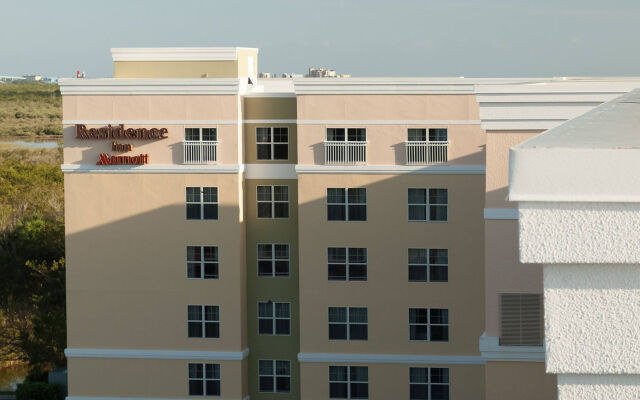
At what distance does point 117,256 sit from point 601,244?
3466 cm

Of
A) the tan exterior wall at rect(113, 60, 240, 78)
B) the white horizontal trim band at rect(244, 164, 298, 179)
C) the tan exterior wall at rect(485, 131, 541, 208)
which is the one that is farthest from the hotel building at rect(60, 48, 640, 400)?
the tan exterior wall at rect(485, 131, 541, 208)

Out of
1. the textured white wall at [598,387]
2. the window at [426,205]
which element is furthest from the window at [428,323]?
the textured white wall at [598,387]

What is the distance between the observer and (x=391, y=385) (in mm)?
39281

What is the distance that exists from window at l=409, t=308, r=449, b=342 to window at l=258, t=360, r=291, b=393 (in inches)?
213

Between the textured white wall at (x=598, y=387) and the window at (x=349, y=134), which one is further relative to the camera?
the window at (x=349, y=134)

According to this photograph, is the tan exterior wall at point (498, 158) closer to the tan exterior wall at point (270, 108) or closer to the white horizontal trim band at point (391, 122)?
the white horizontal trim band at point (391, 122)

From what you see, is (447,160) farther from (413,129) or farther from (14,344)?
(14,344)

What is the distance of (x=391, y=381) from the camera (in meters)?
39.2

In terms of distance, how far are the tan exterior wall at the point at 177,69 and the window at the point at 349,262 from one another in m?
8.04

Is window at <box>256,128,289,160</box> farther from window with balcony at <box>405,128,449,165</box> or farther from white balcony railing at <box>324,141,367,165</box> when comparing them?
window with balcony at <box>405,128,449,165</box>

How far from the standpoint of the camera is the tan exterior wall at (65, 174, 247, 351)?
39.3 metres

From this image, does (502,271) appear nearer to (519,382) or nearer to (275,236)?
(519,382)

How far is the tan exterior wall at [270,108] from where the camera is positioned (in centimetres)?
3988

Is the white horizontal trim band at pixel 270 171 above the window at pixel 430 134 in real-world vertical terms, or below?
below
